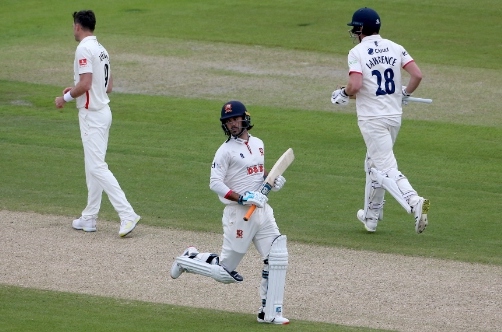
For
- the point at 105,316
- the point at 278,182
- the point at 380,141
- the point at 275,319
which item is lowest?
the point at 105,316

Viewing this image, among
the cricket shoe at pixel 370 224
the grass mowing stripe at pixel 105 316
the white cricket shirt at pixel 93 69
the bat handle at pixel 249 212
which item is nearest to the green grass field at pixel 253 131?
the grass mowing stripe at pixel 105 316

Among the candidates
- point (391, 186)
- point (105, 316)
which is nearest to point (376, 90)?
point (391, 186)

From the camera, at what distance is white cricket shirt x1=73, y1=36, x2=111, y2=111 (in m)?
11.6

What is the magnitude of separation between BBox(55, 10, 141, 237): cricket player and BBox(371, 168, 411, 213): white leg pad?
279 centimetres

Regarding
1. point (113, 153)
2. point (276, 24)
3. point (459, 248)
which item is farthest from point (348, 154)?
point (276, 24)

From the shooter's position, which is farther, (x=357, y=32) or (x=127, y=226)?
(x=357, y=32)

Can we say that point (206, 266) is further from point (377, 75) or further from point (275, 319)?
point (377, 75)

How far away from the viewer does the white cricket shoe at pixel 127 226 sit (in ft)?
38.3

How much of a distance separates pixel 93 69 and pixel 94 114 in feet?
1.71

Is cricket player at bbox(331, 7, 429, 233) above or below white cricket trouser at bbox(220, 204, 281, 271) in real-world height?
above

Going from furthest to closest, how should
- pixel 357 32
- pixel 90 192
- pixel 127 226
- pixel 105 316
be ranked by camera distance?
pixel 90 192, pixel 357 32, pixel 127 226, pixel 105 316

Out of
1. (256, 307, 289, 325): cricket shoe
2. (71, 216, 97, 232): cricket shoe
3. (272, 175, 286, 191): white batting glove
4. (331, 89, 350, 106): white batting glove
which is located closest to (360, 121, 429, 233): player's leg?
(331, 89, 350, 106): white batting glove

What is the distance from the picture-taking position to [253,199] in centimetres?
867

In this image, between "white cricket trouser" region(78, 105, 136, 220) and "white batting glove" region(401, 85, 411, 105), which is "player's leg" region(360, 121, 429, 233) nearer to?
"white batting glove" region(401, 85, 411, 105)
